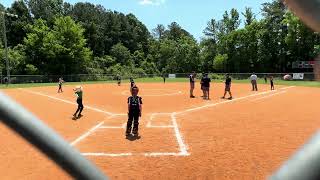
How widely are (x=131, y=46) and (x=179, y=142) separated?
109m

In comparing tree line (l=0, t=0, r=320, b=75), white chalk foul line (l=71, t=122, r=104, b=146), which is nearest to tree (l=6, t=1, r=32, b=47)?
tree line (l=0, t=0, r=320, b=75)

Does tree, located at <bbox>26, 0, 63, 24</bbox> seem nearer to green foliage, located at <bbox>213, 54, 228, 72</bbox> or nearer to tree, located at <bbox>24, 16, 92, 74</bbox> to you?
tree, located at <bbox>24, 16, 92, 74</bbox>

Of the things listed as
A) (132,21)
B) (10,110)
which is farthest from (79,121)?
(132,21)

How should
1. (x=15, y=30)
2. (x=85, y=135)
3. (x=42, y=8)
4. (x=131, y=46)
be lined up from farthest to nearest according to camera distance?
(x=131, y=46) → (x=42, y=8) → (x=15, y=30) → (x=85, y=135)

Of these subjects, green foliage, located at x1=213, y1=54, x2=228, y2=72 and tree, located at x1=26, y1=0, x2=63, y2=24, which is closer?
green foliage, located at x1=213, y1=54, x2=228, y2=72

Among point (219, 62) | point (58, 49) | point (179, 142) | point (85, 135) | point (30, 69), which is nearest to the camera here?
point (179, 142)

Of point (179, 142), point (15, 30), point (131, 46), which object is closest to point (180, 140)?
point (179, 142)

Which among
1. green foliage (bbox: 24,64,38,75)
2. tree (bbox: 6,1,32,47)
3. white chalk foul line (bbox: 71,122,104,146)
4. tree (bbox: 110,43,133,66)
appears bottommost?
white chalk foul line (bbox: 71,122,104,146)

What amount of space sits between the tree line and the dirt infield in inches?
1592

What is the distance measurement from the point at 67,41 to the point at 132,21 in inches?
2322

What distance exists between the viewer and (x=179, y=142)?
1469 cm

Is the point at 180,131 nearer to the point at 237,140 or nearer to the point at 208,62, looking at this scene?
the point at 237,140

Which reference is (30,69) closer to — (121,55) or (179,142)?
(121,55)

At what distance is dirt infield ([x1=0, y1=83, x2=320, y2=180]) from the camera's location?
36.3 ft
